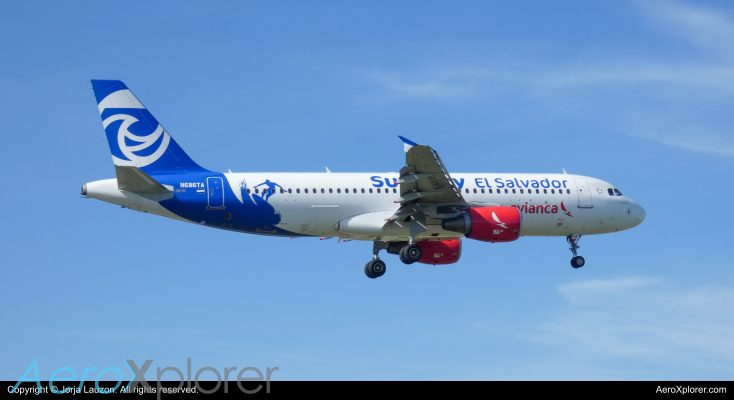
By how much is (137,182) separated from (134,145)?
8.63ft

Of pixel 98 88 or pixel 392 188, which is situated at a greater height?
pixel 98 88

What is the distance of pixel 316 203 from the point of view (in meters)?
40.1

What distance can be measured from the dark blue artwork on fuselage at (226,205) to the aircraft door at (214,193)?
0.16 feet

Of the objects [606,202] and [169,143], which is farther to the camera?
[606,202]

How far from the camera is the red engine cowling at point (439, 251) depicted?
4569 cm

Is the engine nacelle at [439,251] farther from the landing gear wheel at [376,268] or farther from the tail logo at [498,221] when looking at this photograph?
the tail logo at [498,221]

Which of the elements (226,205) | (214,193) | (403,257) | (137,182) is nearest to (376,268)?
(403,257)

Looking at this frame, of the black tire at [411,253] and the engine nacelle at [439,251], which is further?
the engine nacelle at [439,251]

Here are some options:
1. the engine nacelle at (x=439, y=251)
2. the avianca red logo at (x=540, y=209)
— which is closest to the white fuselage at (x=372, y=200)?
the avianca red logo at (x=540, y=209)

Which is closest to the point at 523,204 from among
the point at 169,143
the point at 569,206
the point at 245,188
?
the point at 569,206
